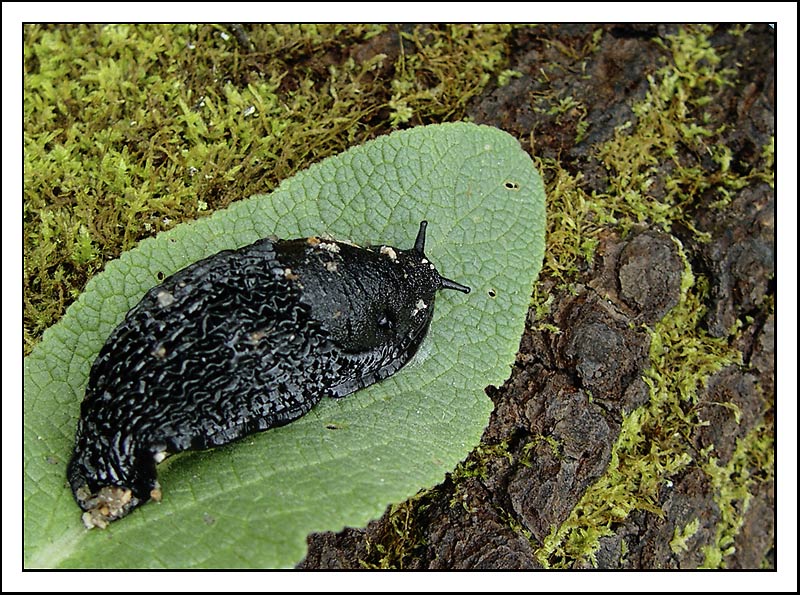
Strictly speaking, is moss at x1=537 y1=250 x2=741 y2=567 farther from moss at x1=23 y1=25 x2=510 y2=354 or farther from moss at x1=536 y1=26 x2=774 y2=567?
moss at x1=23 y1=25 x2=510 y2=354

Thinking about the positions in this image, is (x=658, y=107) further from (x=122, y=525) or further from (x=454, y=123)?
(x=122, y=525)

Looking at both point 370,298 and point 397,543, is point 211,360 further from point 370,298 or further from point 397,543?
point 397,543

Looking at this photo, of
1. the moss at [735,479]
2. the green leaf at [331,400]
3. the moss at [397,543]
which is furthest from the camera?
the moss at [735,479]

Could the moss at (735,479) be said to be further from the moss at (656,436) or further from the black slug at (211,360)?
the black slug at (211,360)

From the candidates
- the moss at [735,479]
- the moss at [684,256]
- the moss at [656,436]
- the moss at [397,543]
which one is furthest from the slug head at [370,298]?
the moss at [735,479]

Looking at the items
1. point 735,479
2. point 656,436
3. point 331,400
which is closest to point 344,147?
point 331,400
